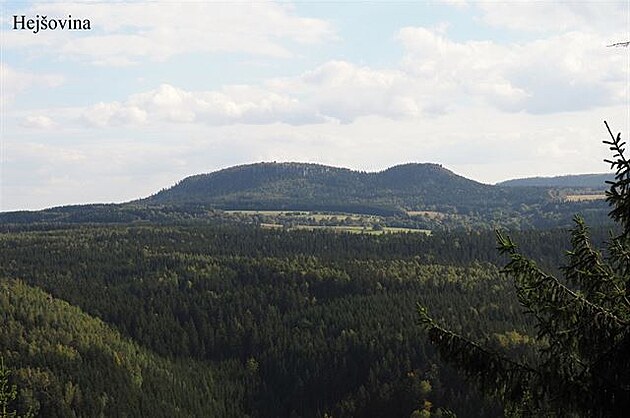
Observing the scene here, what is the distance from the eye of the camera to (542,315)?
2291cm

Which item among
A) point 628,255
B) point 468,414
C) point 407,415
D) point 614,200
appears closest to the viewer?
point 614,200

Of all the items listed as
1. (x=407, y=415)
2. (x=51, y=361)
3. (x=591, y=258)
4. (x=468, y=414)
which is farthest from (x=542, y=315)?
(x=51, y=361)

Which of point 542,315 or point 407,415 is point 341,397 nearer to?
point 407,415

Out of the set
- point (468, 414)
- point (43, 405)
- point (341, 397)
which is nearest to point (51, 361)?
point (43, 405)

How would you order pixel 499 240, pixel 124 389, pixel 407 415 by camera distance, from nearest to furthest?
pixel 499 240
pixel 407 415
pixel 124 389

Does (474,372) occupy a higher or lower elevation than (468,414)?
higher

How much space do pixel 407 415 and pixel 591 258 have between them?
160783 mm

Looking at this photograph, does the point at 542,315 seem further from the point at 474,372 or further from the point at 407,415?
the point at 407,415

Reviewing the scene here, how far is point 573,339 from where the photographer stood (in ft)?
72.8

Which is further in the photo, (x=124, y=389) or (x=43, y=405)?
(x=124, y=389)

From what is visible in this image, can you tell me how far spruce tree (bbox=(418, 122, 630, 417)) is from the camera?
2050 cm

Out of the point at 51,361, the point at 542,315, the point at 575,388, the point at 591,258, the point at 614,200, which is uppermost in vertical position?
the point at 614,200

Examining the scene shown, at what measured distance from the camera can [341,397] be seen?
19962cm

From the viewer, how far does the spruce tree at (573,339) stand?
67.3 ft
